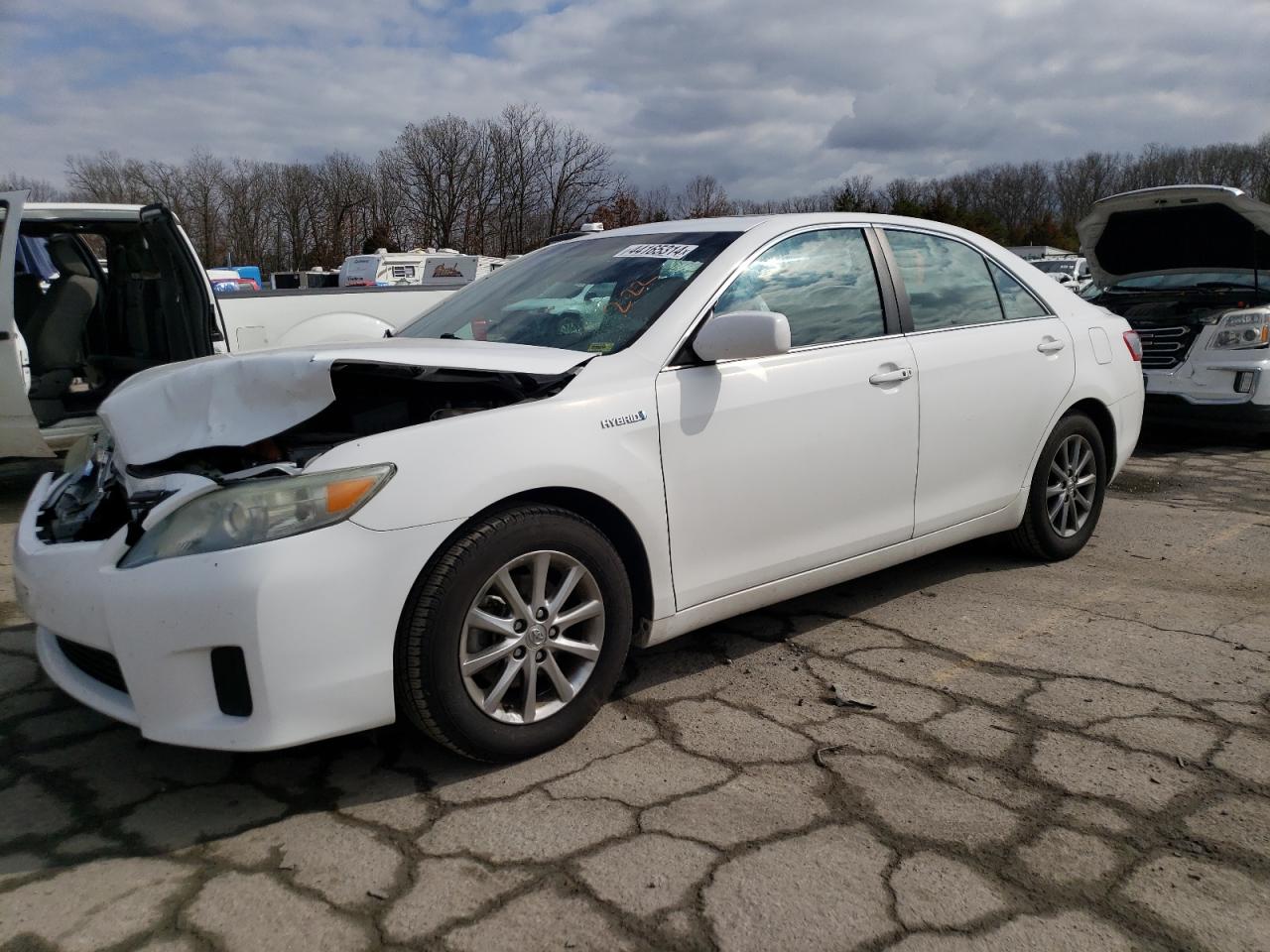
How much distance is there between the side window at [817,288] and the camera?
3.48 meters

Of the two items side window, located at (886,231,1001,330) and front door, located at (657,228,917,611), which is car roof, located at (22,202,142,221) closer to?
front door, located at (657,228,917,611)

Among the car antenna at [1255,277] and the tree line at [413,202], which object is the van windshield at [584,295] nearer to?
the car antenna at [1255,277]

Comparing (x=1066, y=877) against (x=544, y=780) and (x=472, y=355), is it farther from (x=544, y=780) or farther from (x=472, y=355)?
(x=472, y=355)

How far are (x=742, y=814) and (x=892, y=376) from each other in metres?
1.80

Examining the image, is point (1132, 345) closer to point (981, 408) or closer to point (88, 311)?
point (981, 408)

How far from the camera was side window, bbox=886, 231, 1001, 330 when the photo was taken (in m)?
3.98

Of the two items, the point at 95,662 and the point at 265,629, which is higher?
the point at 265,629

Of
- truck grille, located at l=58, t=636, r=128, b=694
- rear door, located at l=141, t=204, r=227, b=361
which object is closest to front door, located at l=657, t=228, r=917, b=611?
truck grille, located at l=58, t=636, r=128, b=694

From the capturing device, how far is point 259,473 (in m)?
2.60

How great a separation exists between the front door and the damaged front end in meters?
0.51

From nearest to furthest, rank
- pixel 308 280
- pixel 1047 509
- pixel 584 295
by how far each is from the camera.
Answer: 1. pixel 584 295
2. pixel 1047 509
3. pixel 308 280

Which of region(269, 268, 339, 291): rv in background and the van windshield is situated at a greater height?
region(269, 268, 339, 291): rv in background

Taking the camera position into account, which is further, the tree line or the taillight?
the tree line

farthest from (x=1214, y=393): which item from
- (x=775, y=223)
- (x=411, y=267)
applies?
(x=411, y=267)
